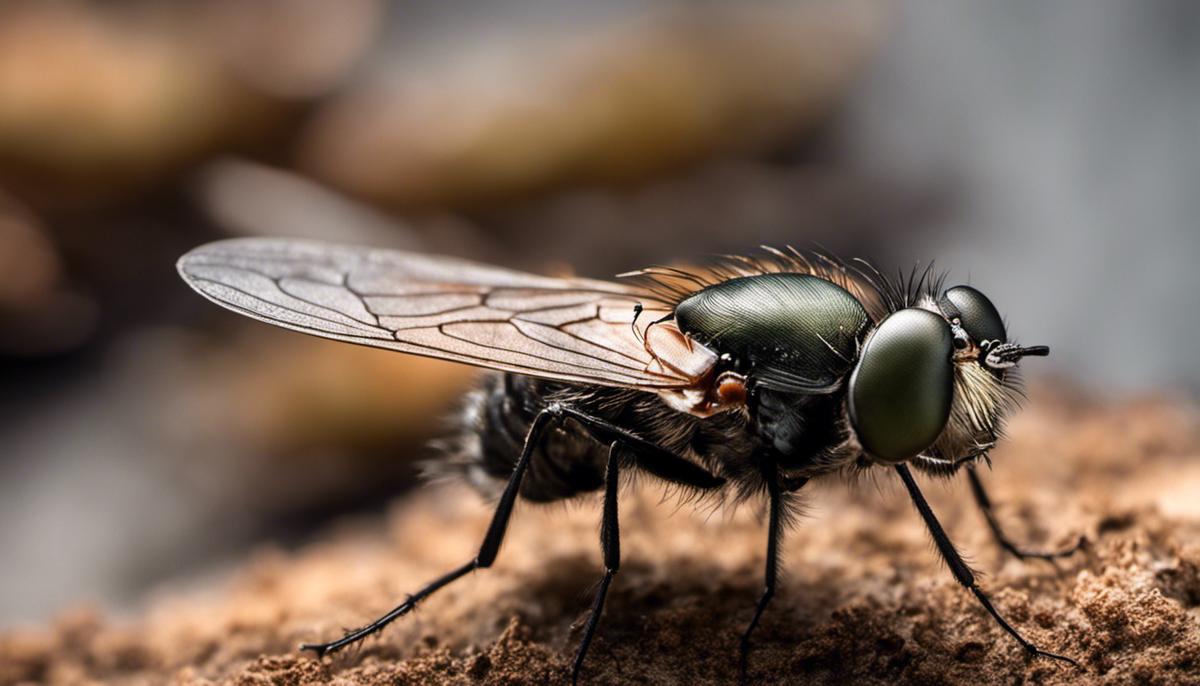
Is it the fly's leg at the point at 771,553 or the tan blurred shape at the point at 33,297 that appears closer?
the fly's leg at the point at 771,553

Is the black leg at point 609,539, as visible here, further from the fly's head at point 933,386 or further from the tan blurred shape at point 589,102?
the tan blurred shape at point 589,102

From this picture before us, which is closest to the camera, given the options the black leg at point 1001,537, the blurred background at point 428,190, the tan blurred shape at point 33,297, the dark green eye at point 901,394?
the dark green eye at point 901,394

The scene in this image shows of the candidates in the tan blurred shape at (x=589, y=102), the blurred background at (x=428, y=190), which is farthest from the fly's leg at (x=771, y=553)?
the tan blurred shape at (x=589, y=102)

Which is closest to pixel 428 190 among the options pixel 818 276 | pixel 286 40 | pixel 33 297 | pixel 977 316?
pixel 286 40

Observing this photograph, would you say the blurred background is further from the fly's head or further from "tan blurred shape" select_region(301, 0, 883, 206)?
the fly's head

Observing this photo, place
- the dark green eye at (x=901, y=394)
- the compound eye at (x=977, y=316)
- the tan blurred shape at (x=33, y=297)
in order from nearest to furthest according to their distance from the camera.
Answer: the dark green eye at (x=901, y=394)
the compound eye at (x=977, y=316)
the tan blurred shape at (x=33, y=297)

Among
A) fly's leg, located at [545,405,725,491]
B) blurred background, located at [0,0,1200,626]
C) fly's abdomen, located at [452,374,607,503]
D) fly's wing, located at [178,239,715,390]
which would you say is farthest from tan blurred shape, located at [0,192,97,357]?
fly's leg, located at [545,405,725,491]

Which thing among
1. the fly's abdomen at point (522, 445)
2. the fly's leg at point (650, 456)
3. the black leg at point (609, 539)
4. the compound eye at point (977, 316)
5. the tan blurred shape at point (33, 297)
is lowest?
the black leg at point (609, 539)
